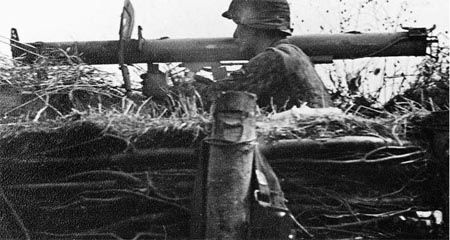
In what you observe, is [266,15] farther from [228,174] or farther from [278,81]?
[228,174]

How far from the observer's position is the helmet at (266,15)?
17.4 ft

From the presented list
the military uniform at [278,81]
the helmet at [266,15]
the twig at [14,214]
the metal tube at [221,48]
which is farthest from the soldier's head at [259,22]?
the twig at [14,214]

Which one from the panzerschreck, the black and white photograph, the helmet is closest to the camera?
the black and white photograph

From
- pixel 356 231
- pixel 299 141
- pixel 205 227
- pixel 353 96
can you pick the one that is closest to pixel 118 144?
pixel 205 227

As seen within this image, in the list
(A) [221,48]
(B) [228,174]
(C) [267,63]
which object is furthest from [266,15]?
(B) [228,174]

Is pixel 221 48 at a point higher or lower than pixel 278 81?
higher

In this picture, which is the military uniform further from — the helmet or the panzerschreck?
the panzerschreck

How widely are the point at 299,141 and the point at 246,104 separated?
0.35m

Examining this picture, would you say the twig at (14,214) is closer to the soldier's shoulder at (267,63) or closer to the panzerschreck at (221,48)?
the soldier's shoulder at (267,63)

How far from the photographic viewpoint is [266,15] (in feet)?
17.5

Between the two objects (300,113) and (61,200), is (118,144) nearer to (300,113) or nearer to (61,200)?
(61,200)

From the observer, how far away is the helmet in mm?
5316

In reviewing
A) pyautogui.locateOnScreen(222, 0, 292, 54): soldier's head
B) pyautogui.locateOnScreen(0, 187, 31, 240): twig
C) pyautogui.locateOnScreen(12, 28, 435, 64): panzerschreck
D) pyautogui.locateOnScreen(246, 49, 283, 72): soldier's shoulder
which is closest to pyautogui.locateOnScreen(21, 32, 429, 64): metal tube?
pyautogui.locateOnScreen(12, 28, 435, 64): panzerschreck

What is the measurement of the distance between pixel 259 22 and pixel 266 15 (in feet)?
0.26
